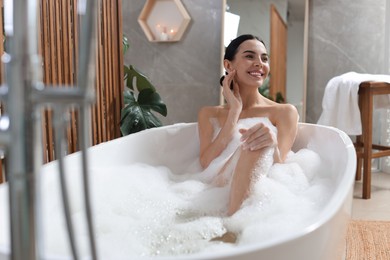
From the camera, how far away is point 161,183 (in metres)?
2.06

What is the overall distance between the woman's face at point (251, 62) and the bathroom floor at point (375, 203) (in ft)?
3.77

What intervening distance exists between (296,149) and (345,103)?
39.9 inches

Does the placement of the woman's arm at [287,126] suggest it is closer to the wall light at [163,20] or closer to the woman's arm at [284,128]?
the woman's arm at [284,128]

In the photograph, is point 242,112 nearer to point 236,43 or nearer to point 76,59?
point 236,43

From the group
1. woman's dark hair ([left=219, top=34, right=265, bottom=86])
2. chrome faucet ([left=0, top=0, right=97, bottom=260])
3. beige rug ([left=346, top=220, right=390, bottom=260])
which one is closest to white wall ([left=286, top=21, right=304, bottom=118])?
beige rug ([left=346, top=220, right=390, bottom=260])

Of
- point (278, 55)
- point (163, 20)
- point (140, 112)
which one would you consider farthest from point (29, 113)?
point (163, 20)

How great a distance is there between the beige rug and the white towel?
81 cm

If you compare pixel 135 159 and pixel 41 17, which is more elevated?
pixel 41 17

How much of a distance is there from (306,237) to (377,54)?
3.26 meters

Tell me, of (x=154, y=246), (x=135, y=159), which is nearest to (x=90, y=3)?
(x=154, y=246)

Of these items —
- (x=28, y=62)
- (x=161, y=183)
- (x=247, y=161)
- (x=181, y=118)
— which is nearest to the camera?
(x=28, y=62)

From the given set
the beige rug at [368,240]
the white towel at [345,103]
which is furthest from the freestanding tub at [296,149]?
the white towel at [345,103]

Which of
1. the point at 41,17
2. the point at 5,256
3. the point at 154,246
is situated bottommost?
the point at 154,246

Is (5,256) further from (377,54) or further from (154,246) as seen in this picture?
(377,54)
